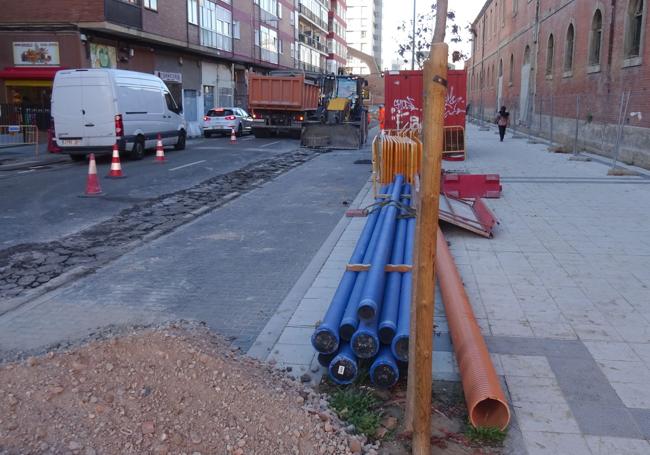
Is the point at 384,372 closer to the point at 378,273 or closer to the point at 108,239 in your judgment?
the point at 378,273

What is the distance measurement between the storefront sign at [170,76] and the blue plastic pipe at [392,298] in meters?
28.9

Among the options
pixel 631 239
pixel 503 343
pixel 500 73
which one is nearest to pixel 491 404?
pixel 503 343

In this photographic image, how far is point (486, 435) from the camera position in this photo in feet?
11.6

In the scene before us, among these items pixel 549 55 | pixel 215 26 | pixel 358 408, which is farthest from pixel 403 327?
pixel 215 26

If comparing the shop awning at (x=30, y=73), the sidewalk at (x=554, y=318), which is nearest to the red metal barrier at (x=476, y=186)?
the sidewalk at (x=554, y=318)

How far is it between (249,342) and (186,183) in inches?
394

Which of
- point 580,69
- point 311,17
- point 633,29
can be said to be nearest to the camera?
point 633,29

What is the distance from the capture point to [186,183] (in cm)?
1449

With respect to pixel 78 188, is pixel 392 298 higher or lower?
higher

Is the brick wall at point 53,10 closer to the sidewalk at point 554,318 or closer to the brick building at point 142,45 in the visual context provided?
the brick building at point 142,45

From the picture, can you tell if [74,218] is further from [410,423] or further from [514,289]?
[410,423]

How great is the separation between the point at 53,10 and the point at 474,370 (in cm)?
2746

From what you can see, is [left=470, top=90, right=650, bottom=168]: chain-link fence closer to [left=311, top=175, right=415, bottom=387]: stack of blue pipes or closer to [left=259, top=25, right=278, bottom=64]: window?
[left=311, top=175, right=415, bottom=387]: stack of blue pipes

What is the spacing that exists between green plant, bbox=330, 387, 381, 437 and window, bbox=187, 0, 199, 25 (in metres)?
35.0
